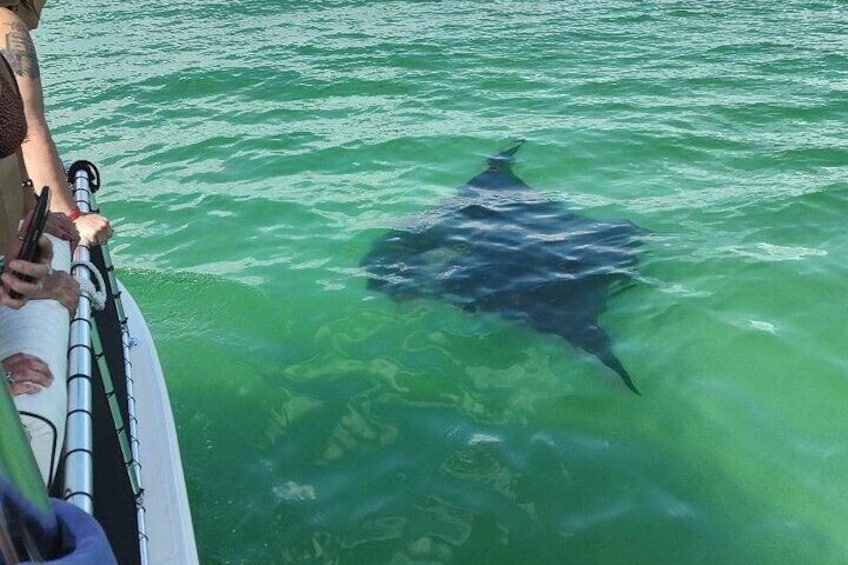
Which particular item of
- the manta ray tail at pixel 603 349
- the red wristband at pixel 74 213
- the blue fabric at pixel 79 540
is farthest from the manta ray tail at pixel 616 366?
the blue fabric at pixel 79 540

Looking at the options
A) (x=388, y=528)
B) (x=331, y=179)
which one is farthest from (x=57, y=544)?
(x=331, y=179)

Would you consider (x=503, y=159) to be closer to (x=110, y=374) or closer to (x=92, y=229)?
(x=92, y=229)

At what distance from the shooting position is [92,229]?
314 cm

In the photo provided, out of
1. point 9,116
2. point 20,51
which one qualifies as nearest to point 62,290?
point 9,116

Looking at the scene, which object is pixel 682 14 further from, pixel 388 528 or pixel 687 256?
pixel 388 528

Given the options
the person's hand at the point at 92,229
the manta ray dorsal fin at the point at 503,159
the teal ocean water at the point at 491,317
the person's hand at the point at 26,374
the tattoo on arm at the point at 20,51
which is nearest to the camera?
the person's hand at the point at 26,374

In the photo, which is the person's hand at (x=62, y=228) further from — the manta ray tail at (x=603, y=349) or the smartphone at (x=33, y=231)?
the manta ray tail at (x=603, y=349)

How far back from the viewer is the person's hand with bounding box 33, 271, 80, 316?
2.42 m

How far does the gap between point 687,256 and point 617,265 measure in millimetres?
652

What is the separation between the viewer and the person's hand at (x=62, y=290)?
242 cm

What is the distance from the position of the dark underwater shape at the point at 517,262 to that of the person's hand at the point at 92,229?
3016 mm

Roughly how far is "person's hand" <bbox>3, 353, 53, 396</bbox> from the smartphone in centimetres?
19

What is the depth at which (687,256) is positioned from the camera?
21.3 feet

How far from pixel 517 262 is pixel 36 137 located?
13.3ft
